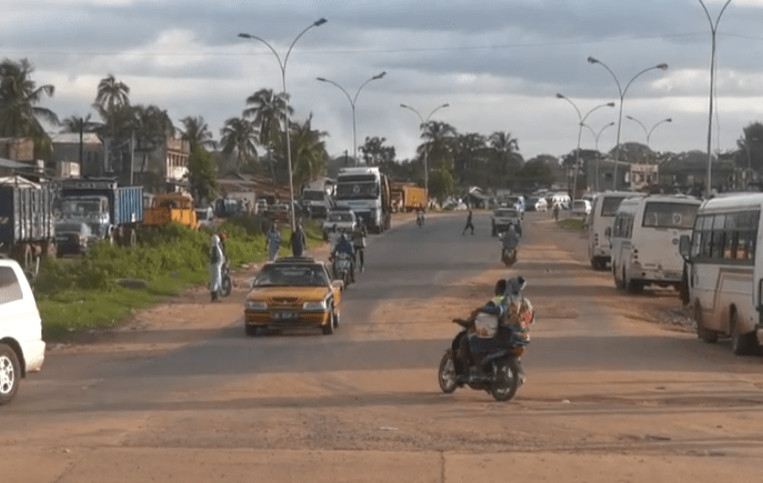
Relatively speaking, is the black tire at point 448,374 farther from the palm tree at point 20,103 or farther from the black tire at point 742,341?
the palm tree at point 20,103

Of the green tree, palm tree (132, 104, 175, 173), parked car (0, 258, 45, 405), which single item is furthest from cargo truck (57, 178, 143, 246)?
the green tree

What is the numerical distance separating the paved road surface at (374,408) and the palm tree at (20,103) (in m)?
58.5

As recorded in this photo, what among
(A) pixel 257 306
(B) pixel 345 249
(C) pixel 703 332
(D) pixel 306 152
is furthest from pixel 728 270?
(D) pixel 306 152

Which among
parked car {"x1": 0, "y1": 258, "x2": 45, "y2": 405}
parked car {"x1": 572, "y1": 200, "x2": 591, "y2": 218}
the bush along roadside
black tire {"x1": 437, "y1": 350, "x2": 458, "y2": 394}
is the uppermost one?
parked car {"x1": 0, "y1": 258, "x2": 45, "y2": 405}

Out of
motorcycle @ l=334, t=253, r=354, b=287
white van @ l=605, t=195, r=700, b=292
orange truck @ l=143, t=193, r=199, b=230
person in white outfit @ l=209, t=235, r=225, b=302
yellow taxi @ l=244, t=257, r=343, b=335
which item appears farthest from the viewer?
orange truck @ l=143, t=193, r=199, b=230

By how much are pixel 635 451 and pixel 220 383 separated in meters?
7.85

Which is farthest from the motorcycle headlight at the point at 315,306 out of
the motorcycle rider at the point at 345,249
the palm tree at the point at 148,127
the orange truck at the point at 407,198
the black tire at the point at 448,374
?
the palm tree at the point at 148,127

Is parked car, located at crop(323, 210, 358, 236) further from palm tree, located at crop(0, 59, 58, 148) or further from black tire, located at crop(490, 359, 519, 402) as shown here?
black tire, located at crop(490, 359, 519, 402)

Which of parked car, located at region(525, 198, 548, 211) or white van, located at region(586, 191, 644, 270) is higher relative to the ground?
white van, located at region(586, 191, 644, 270)

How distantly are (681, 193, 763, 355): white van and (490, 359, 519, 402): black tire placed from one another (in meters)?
7.36

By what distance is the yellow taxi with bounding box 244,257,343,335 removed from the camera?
26922 mm

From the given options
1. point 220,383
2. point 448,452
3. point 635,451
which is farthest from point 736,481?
point 220,383

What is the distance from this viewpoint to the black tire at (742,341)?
2412 cm

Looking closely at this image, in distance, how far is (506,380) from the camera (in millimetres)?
16703
